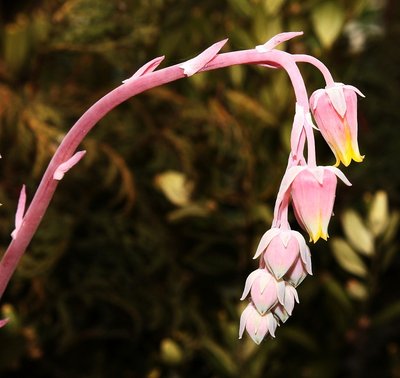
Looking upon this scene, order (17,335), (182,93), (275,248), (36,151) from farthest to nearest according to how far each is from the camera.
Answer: (182,93) → (36,151) → (17,335) → (275,248)

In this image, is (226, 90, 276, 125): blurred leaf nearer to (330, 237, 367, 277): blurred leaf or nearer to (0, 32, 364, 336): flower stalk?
(330, 237, 367, 277): blurred leaf

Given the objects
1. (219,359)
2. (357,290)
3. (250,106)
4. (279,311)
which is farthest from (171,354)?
(279,311)

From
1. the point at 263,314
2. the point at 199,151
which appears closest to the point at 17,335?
the point at 199,151

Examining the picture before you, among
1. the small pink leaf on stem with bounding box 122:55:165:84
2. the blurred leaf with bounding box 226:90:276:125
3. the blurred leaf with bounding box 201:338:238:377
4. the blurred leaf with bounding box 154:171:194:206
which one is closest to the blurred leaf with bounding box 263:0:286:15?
the blurred leaf with bounding box 226:90:276:125

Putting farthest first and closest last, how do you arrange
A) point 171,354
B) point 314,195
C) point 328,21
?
1. point 328,21
2. point 171,354
3. point 314,195

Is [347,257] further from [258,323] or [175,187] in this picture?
[258,323]

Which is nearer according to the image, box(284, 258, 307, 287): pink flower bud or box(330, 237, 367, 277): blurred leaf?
box(284, 258, 307, 287): pink flower bud

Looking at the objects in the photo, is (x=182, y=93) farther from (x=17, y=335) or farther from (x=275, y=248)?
(x=275, y=248)
